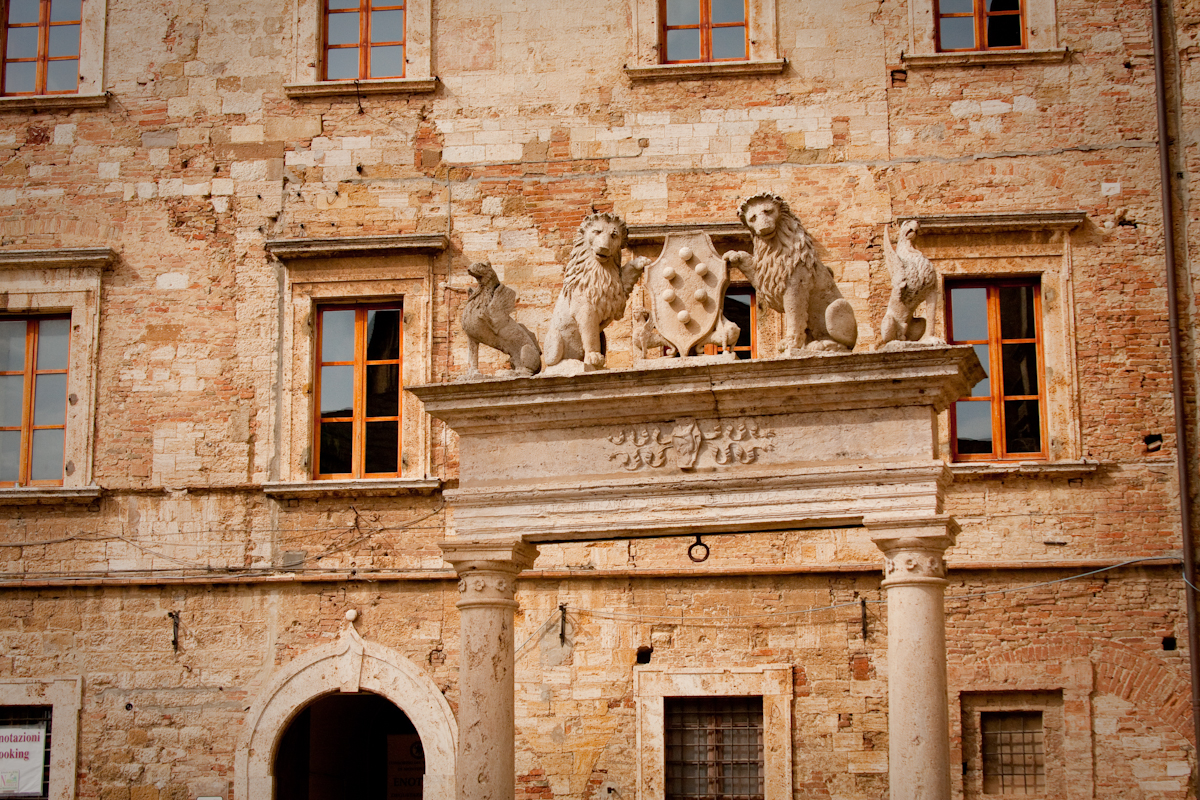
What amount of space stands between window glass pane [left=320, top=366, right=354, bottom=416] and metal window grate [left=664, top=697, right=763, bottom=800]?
12.8ft

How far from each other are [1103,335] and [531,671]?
5.57 m

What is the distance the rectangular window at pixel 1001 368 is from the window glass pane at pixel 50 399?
7.98m

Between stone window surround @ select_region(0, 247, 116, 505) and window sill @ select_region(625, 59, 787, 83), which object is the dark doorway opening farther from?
window sill @ select_region(625, 59, 787, 83)

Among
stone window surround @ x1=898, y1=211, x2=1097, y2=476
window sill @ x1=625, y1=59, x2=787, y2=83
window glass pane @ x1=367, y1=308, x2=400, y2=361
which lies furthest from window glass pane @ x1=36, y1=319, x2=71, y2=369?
stone window surround @ x1=898, y1=211, x2=1097, y2=476

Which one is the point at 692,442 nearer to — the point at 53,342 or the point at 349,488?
the point at 349,488

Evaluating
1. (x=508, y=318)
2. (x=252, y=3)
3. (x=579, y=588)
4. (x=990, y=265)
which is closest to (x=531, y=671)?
(x=579, y=588)

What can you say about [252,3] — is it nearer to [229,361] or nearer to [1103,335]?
[229,361]

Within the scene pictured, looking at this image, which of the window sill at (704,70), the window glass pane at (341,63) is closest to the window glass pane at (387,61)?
the window glass pane at (341,63)

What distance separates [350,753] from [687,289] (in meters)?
9.32

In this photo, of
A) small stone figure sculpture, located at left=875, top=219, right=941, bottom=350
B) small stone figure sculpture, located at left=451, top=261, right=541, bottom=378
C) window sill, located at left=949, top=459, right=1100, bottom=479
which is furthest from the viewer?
window sill, located at left=949, top=459, right=1100, bottom=479

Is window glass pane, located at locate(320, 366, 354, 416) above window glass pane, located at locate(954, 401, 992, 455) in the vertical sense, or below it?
above

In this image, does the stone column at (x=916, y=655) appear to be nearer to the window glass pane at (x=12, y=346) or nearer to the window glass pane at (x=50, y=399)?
the window glass pane at (x=50, y=399)

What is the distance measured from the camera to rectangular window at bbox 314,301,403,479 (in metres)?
12.9

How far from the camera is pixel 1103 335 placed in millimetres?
12219
